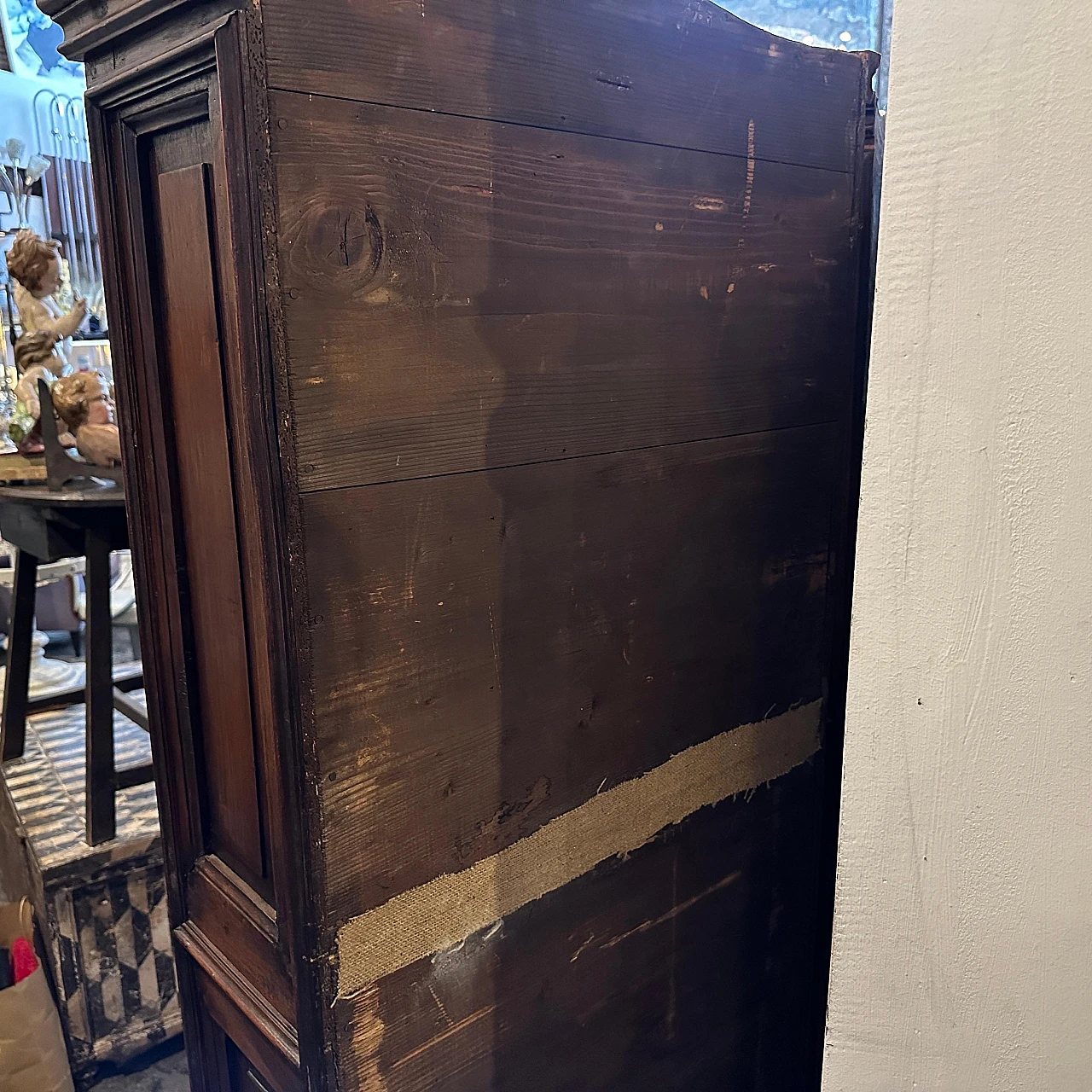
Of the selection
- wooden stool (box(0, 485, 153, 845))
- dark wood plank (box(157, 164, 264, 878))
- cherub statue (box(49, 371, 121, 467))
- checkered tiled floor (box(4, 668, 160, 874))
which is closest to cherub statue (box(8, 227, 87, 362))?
cherub statue (box(49, 371, 121, 467))

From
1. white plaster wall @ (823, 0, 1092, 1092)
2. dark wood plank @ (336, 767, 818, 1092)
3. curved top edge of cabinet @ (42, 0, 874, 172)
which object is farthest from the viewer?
dark wood plank @ (336, 767, 818, 1092)

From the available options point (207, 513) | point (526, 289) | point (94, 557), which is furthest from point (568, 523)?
point (94, 557)

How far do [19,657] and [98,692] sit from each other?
1.37ft

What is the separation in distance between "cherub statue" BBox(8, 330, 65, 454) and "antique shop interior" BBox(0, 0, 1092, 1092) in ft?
3.64

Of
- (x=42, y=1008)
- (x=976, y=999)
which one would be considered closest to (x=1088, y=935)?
(x=976, y=999)

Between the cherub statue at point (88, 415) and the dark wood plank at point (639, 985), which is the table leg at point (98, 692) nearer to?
the cherub statue at point (88, 415)

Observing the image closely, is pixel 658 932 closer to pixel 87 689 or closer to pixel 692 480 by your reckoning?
pixel 692 480

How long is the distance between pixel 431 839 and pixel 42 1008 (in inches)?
43.3

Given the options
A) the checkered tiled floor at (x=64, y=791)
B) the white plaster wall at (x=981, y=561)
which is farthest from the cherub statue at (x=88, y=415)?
the white plaster wall at (x=981, y=561)

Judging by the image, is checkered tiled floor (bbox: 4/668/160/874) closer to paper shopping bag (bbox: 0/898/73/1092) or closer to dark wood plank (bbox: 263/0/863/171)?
paper shopping bag (bbox: 0/898/73/1092)

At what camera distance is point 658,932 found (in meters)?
1.25

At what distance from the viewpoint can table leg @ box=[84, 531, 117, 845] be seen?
1.81 m

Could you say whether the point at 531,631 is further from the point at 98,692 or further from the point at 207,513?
the point at 98,692

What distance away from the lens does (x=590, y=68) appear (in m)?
0.94
